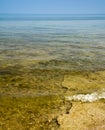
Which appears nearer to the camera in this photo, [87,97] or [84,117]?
[84,117]

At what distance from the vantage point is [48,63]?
73.5 ft

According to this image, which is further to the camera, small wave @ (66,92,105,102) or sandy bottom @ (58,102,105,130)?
small wave @ (66,92,105,102)

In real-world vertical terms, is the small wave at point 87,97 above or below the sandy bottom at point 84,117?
below

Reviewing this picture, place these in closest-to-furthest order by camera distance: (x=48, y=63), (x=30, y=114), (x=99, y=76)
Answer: (x=30, y=114), (x=99, y=76), (x=48, y=63)

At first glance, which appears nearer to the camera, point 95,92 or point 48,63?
point 95,92

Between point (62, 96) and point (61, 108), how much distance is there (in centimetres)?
175

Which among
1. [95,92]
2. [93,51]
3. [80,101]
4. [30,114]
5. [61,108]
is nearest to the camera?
[30,114]

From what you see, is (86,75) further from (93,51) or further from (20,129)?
(93,51)

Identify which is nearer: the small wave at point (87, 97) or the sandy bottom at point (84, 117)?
the sandy bottom at point (84, 117)

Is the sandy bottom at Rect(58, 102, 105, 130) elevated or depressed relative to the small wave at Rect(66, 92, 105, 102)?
elevated

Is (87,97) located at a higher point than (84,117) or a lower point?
lower

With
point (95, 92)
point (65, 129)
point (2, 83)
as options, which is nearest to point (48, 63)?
point (2, 83)

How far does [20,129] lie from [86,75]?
9.34 metres

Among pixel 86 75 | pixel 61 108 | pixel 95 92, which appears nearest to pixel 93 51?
pixel 86 75
